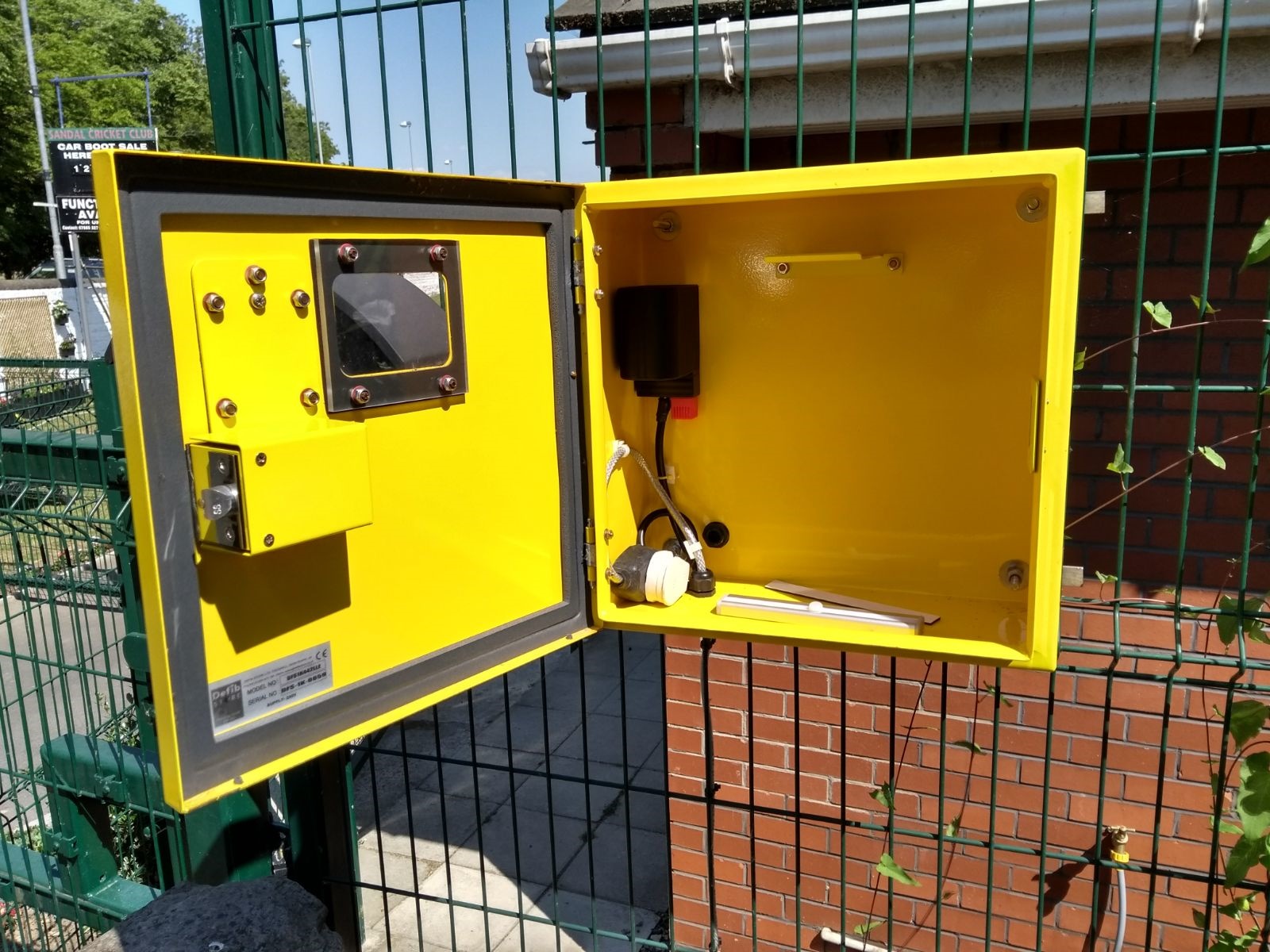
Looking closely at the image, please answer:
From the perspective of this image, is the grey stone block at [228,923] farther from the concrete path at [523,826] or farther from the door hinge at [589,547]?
the door hinge at [589,547]

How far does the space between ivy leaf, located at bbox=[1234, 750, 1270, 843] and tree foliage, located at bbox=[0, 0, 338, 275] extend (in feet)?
86.8

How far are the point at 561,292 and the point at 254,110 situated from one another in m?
1.22

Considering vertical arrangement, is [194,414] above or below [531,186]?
below

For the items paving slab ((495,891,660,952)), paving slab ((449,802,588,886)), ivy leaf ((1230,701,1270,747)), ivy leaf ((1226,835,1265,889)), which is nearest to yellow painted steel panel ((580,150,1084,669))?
ivy leaf ((1230,701,1270,747))

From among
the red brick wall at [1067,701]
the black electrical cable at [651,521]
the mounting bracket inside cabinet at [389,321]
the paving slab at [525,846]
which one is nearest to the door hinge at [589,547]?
the black electrical cable at [651,521]

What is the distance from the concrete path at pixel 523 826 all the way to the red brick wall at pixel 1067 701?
0.48 meters

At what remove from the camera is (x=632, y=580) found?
234 cm

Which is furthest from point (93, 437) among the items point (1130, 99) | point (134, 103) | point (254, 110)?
point (134, 103)

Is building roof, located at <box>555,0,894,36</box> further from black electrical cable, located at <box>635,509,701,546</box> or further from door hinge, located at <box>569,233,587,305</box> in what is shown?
black electrical cable, located at <box>635,509,701,546</box>

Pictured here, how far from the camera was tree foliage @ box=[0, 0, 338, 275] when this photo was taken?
31.4 metres

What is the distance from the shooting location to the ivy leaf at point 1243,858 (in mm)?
2094

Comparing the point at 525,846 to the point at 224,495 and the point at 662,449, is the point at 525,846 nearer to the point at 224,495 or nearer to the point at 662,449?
the point at 662,449

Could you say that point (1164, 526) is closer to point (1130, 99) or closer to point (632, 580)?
point (1130, 99)

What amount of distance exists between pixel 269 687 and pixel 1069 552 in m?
2.39
